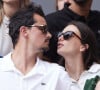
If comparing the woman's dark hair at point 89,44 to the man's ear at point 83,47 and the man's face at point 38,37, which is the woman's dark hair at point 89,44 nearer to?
the man's ear at point 83,47

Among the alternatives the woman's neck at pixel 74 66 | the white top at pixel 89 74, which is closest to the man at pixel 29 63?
the white top at pixel 89 74

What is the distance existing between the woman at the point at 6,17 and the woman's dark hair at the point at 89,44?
1.66 feet

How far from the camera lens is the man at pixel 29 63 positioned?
3967mm

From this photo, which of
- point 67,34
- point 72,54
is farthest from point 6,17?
point 72,54

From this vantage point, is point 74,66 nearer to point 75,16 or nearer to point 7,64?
point 75,16

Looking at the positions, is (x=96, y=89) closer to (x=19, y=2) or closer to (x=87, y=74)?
(x=87, y=74)

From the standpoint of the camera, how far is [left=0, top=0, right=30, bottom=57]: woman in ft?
15.5

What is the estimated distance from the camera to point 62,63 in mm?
4723

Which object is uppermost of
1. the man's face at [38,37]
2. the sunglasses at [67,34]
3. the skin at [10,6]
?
the man's face at [38,37]

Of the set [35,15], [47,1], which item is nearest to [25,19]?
[35,15]

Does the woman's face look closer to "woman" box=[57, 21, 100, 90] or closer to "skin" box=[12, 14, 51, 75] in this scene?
"woman" box=[57, 21, 100, 90]

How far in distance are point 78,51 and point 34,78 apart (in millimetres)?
749

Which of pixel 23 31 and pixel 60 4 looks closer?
pixel 23 31

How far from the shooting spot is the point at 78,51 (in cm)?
464
